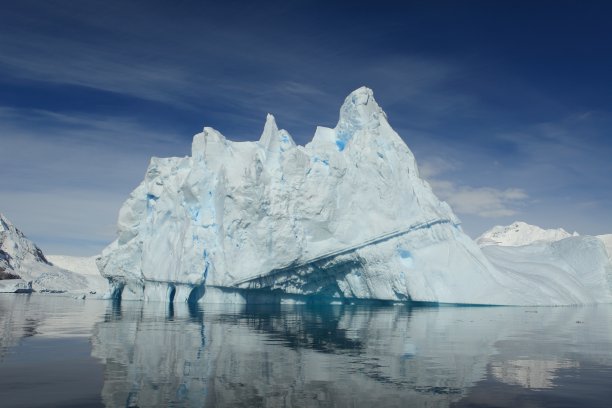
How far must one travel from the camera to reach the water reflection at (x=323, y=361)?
8406 mm

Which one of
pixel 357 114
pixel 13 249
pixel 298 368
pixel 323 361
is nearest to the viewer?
pixel 298 368

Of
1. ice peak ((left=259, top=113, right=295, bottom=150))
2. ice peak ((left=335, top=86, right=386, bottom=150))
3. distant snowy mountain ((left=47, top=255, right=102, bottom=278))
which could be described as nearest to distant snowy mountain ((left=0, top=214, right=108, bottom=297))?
ice peak ((left=259, top=113, right=295, bottom=150))

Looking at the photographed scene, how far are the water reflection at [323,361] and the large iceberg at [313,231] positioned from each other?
47.6ft

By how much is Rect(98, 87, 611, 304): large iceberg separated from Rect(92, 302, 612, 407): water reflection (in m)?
14.5

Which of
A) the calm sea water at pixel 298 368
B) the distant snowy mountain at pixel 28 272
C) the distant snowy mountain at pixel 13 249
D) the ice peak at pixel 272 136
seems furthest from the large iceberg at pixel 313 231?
the distant snowy mountain at pixel 13 249

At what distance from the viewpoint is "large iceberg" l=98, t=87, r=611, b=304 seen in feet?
113

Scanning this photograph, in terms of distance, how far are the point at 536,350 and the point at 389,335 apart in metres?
4.55

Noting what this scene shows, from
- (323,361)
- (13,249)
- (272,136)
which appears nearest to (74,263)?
(13,249)

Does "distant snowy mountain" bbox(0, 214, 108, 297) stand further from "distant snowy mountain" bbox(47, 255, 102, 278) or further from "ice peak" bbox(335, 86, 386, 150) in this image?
"distant snowy mountain" bbox(47, 255, 102, 278)

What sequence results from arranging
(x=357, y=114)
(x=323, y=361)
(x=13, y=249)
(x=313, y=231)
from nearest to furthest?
(x=323, y=361) → (x=313, y=231) → (x=357, y=114) → (x=13, y=249)

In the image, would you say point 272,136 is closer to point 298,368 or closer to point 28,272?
point 298,368

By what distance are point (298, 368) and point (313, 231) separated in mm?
24557

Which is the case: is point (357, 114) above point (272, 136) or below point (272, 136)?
above

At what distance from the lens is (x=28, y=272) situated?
3342 inches
